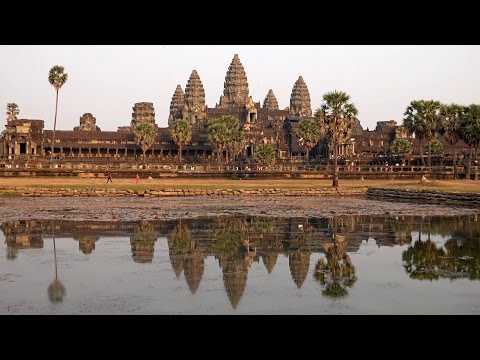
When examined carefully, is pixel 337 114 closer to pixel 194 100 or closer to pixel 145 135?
pixel 145 135

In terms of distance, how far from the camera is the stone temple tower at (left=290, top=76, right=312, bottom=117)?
191500 millimetres

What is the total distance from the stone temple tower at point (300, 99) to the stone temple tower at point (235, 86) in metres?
22.8

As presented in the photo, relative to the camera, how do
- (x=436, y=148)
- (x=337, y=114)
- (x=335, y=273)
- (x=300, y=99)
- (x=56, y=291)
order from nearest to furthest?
1. (x=56, y=291)
2. (x=335, y=273)
3. (x=337, y=114)
4. (x=436, y=148)
5. (x=300, y=99)

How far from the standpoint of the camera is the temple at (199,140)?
4641 inches

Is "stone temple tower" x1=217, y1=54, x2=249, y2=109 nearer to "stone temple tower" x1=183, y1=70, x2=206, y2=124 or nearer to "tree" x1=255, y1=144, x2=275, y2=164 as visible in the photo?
"stone temple tower" x1=183, y1=70, x2=206, y2=124

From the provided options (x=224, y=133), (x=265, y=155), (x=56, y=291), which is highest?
(x=224, y=133)

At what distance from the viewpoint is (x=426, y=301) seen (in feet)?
44.4

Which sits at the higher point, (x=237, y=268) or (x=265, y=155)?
(x=265, y=155)

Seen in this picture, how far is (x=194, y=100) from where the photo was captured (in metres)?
171

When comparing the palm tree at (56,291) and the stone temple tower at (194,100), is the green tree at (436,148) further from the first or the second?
the palm tree at (56,291)

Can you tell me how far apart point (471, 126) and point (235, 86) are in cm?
10622

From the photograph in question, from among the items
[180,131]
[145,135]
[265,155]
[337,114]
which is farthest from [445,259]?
[145,135]

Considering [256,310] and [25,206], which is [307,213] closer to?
[25,206]
